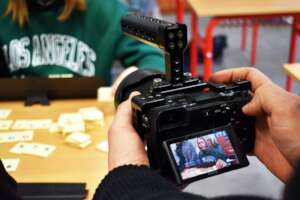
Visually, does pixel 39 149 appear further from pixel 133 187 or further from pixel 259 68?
pixel 259 68

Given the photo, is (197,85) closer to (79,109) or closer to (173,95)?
(173,95)

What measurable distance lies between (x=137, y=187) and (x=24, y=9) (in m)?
1.10

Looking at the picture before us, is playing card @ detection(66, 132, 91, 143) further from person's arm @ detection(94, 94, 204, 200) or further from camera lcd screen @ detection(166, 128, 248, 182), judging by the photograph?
camera lcd screen @ detection(166, 128, 248, 182)

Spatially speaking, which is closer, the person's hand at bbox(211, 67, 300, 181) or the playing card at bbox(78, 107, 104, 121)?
the person's hand at bbox(211, 67, 300, 181)

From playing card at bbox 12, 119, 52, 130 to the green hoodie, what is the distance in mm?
389

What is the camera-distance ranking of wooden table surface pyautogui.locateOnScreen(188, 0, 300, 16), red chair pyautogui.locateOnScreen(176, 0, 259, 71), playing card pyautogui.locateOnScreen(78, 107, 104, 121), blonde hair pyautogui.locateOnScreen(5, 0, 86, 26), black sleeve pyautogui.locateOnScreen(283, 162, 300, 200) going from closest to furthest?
black sleeve pyautogui.locateOnScreen(283, 162, 300, 200) → playing card pyautogui.locateOnScreen(78, 107, 104, 121) → blonde hair pyautogui.locateOnScreen(5, 0, 86, 26) → wooden table surface pyautogui.locateOnScreen(188, 0, 300, 16) → red chair pyautogui.locateOnScreen(176, 0, 259, 71)

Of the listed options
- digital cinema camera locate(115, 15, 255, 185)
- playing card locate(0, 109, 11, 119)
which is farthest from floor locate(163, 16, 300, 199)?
playing card locate(0, 109, 11, 119)

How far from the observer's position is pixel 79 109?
1.29m

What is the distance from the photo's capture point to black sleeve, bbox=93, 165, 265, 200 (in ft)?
1.99

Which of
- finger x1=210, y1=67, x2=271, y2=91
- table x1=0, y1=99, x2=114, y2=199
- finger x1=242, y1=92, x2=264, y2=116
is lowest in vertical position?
table x1=0, y1=99, x2=114, y2=199

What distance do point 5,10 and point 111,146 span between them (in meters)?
1.01

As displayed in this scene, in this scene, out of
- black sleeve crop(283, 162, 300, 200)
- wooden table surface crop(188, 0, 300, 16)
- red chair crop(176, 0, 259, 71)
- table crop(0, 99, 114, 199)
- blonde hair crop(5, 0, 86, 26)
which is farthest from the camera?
red chair crop(176, 0, 259, 71)

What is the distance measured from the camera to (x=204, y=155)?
729mm

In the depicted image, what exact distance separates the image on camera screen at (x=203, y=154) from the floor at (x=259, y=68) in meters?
0.36
